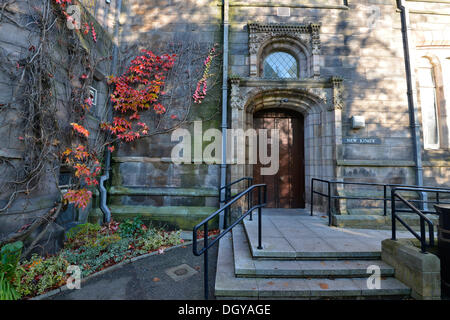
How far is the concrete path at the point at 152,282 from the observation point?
2.60 metres

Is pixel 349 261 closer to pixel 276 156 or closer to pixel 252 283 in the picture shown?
pixel 252 283

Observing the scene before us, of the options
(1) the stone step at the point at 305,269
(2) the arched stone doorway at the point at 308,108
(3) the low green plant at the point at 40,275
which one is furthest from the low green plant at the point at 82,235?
(2) the arched stone doorway at the point at 308,108

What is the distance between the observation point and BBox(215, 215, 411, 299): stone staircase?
2.45m

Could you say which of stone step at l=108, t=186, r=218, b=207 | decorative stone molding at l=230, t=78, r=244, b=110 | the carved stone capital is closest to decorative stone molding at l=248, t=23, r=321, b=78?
the carved stone capital

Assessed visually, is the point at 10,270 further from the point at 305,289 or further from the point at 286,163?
the point at 286,163

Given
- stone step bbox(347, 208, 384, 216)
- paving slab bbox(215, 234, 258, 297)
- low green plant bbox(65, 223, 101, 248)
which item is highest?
stone step bbox(347, 208, 384, 216)

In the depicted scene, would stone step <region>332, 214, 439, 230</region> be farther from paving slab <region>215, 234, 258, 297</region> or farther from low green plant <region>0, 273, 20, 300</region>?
low green plant <region>0, 273, 20, 300</region>

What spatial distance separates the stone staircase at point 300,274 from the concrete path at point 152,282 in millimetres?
342

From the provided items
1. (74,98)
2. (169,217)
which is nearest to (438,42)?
(169,217)

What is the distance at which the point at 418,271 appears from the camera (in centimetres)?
240

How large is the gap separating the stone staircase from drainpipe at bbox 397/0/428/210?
13.6 ft

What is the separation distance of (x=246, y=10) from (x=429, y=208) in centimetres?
800

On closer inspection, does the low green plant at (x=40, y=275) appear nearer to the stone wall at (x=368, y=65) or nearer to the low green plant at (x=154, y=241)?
the low green plant at (x=154, y=241)
